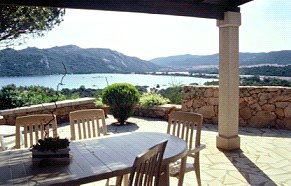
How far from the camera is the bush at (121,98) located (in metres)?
6.80

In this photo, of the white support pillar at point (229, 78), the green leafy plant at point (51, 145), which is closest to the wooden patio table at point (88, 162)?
the green leafy plant at point (51, 145)

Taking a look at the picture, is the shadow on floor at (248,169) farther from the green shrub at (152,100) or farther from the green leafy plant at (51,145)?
the green shrub at (152,100)

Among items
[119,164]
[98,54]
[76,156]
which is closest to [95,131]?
[76,156]

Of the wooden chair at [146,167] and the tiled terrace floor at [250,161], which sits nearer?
the wooden chair at [146,167]

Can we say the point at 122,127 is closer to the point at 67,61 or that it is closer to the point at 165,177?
the point at 67,61

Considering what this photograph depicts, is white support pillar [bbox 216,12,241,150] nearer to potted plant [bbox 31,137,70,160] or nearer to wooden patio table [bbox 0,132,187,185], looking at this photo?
wooden patio table [bbox 0,132,187,185]

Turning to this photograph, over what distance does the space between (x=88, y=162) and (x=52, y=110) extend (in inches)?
197

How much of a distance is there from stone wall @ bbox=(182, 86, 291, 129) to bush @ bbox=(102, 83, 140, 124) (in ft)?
5.62

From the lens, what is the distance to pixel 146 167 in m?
1.72

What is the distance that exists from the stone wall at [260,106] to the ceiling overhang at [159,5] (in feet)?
8.06

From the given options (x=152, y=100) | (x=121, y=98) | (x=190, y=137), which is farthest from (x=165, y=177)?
(x=152, y=100)

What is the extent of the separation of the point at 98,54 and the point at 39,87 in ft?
10.2

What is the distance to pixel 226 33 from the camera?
463 cm

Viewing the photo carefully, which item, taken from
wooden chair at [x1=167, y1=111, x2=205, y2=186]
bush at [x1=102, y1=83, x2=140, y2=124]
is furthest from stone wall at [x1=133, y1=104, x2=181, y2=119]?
wooden chair at [x1=167, y1=111, x2=205, y2=186]
